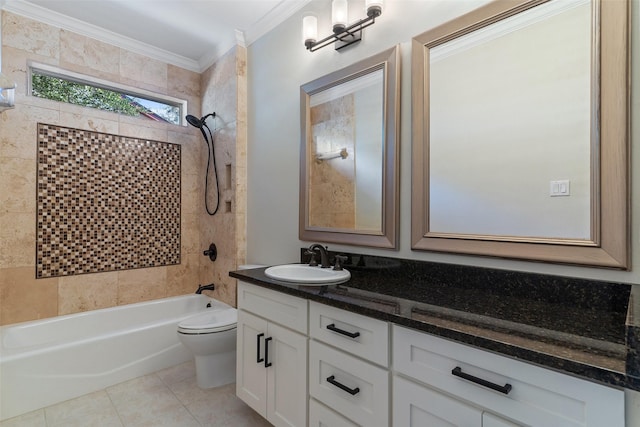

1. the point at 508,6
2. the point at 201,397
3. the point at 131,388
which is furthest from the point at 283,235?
the point at 508,6

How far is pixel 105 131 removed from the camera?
2.75 meters

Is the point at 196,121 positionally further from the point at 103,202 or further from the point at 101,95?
the point at 103,202

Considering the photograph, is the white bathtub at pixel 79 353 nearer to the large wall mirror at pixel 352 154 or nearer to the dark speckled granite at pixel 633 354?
the large wall mirror at pixel 352 154

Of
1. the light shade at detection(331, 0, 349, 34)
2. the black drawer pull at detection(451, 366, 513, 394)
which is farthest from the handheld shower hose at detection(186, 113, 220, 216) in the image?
the black drawer pull at detection(451, 366, 513, 394)

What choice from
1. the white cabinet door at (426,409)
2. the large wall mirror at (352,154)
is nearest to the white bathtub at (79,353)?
the large wall mirror at (352,154)

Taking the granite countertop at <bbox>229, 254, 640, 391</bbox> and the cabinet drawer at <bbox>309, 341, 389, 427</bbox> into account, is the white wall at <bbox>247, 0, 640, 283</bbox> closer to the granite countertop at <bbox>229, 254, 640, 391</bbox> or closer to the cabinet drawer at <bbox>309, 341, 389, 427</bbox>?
the granite countertop at <bbox>229, 254, 640, 391</bbox>

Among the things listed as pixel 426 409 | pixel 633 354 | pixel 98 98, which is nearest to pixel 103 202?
pixel 98 98

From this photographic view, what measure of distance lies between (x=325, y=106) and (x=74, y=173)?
7.07ft

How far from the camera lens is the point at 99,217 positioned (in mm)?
2729

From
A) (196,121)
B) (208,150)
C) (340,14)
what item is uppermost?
(340,14)

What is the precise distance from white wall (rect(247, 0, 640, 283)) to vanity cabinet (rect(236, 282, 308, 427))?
0.58 meters

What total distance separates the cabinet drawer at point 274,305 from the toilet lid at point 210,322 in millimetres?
487

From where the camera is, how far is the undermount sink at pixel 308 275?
4.88ft

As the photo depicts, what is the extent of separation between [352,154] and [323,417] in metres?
1.34
